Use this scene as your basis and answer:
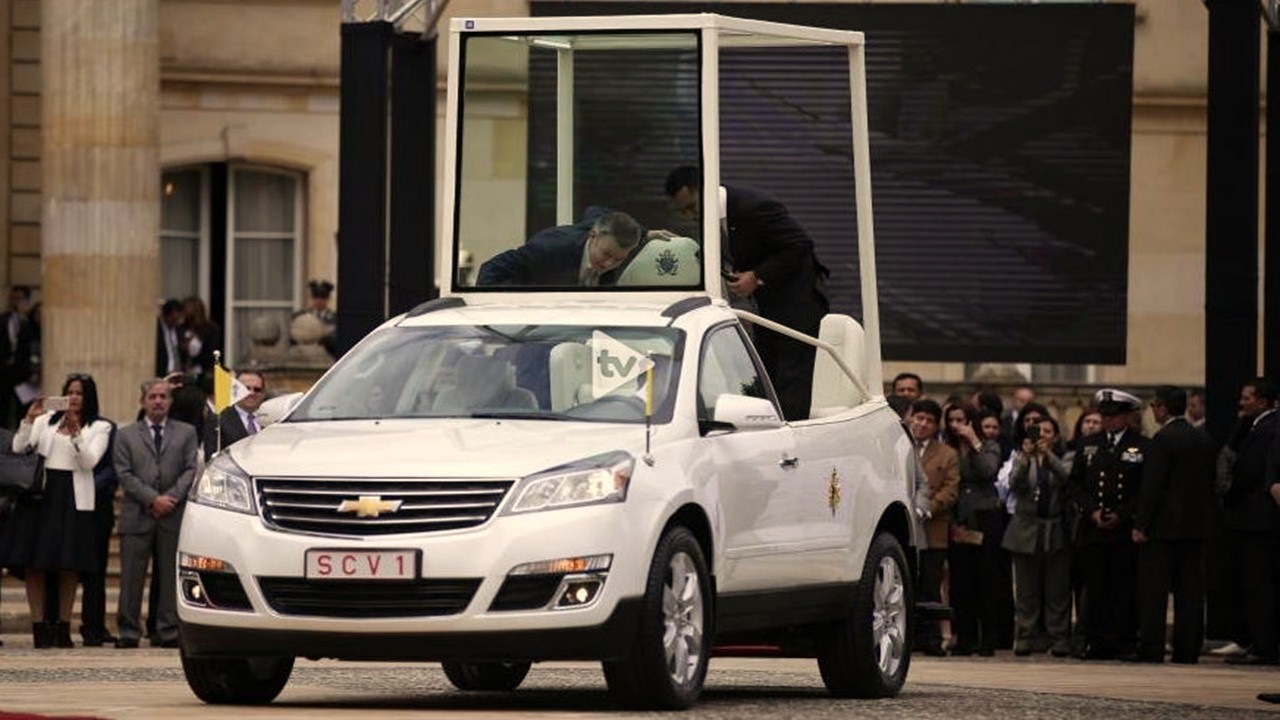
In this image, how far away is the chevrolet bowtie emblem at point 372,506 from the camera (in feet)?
49.0

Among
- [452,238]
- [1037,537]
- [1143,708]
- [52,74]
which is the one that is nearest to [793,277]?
[452,238]

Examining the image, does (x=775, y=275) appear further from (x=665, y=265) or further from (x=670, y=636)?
(x=670, y=636)

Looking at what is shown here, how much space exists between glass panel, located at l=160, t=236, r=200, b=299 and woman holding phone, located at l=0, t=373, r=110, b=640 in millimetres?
18036

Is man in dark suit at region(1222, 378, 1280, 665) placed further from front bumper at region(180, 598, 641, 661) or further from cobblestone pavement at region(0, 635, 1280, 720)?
front bumper at region(180, 598, 641, 661)

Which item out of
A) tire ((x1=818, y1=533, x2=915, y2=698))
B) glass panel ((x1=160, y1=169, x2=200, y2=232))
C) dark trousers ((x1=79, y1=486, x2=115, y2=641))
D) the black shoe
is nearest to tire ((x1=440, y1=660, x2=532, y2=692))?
tire ((x1=818, y1=533, x2=915, y2=698))

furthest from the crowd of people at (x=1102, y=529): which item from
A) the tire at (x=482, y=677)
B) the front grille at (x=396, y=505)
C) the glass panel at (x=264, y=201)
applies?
the glass panel at (x=264, y=201)

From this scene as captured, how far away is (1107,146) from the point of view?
1406 inches

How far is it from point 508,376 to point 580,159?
14.8ft

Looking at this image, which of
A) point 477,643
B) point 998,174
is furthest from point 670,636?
point 998,174

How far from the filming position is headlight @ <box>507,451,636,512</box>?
14922 millimetres

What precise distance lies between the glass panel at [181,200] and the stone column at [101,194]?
579 centimetres

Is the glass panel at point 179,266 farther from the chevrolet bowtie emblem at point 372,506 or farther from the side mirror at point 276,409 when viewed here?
the chevrolet bowtie emblem at point 372,506

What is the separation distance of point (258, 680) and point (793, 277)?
4198 mm

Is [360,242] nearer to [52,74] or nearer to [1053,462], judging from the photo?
[1053,462]
